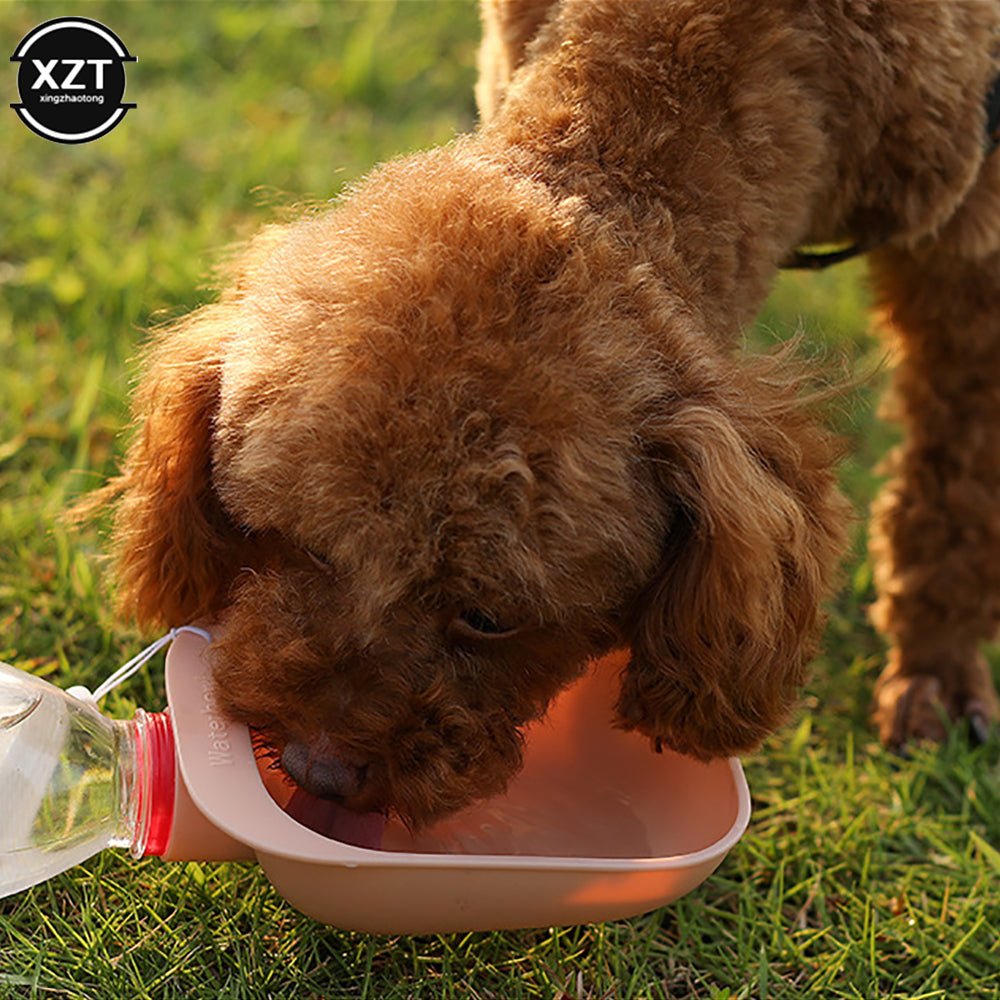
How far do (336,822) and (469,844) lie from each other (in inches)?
12.2

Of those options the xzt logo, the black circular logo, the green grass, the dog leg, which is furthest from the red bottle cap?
the xzt logo

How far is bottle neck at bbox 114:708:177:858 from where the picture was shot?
2.11 metres

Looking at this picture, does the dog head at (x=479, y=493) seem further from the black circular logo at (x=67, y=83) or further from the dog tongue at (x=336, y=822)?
the black circular logo at (x=67, y=83)

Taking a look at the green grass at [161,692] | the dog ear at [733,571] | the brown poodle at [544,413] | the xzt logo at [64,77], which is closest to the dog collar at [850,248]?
the brown poodle at [544,413]

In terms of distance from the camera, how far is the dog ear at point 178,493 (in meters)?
2.24

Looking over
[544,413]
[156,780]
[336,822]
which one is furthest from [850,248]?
[156,780]

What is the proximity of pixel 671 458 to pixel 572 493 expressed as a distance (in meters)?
0.21

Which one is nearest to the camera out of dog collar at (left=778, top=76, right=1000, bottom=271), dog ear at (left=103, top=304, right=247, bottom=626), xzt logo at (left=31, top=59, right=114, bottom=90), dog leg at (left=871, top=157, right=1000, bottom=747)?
dog ear at (left=103, top=304, right=247, bottom=626)

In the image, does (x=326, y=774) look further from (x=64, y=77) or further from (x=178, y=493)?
(x=64, y=77)

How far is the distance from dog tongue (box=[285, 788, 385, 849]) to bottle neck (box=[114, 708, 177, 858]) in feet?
0.65

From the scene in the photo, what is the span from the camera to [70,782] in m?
2.17

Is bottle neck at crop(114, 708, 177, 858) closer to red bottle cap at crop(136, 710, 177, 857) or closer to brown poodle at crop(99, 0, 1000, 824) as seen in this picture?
red bottle cap at crop(136, 710, 177, 857)

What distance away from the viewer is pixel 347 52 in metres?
5.30

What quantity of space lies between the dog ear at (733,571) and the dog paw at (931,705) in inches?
45.7
